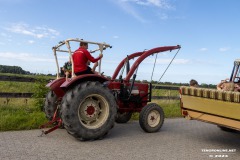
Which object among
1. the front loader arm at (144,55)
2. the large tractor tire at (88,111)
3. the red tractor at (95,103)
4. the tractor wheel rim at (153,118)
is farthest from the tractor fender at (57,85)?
the tractor wheel rim at (153,118)

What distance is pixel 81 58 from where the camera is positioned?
5.99 metres

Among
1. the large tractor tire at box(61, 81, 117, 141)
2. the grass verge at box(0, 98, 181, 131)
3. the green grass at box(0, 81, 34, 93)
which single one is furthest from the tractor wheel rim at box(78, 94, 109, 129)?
the green grass at box(0, 81, 34, 93)

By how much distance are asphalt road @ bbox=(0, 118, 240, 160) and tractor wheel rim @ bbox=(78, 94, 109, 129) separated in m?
0.44

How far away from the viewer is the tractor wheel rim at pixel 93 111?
5.94 m

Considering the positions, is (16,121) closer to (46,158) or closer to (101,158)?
(46,158)

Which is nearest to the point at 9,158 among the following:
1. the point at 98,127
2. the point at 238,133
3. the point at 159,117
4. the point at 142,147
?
the point at 98,127

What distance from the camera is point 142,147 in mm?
5348

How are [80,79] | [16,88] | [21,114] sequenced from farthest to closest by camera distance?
[16,88], [21,114], [80,79]

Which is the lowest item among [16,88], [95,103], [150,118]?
[150,118]

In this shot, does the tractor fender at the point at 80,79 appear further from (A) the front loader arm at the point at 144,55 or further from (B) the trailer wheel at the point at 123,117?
(B) the trailer wheel at the point at 123,117

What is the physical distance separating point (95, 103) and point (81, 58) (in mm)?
1051

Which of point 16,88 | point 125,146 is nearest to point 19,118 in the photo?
point 125,146

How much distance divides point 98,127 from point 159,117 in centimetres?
195

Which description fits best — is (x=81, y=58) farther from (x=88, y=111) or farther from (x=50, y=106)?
(x=50, y=106)
